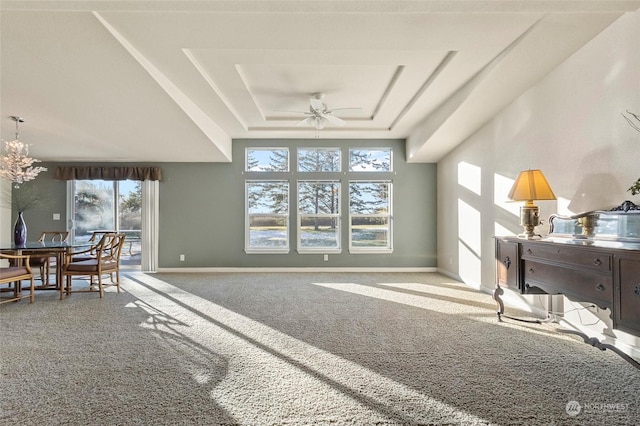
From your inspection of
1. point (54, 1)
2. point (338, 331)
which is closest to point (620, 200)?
point (338, 331)

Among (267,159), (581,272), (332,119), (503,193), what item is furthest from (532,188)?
(267,159)

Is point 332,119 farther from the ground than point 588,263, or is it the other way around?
point 332,119

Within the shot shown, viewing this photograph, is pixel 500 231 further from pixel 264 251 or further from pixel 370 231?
pixel 264 251

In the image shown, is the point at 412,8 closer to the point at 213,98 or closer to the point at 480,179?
the point at 213,98

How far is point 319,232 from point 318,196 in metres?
0.78

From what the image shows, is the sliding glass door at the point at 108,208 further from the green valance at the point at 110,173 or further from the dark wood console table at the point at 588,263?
the dark wood console table at the point at 588,263

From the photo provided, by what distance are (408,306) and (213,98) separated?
3941mm

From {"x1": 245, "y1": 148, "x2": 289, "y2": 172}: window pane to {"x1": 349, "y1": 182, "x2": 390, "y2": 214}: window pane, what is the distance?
154cm

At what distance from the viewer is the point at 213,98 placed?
14.4ft

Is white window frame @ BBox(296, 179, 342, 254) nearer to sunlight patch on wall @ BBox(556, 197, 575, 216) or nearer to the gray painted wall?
the gray painted wall

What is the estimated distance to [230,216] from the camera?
648cm

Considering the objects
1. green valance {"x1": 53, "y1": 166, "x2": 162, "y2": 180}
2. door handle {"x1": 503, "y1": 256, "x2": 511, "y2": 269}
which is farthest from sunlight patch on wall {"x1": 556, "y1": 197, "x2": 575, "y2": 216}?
green valance {"x1": 53, "y1": 166, "x2": 162, "y2": 180}

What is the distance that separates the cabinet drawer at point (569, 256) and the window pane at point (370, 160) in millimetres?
3930

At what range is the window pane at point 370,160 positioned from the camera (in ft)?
21.7
